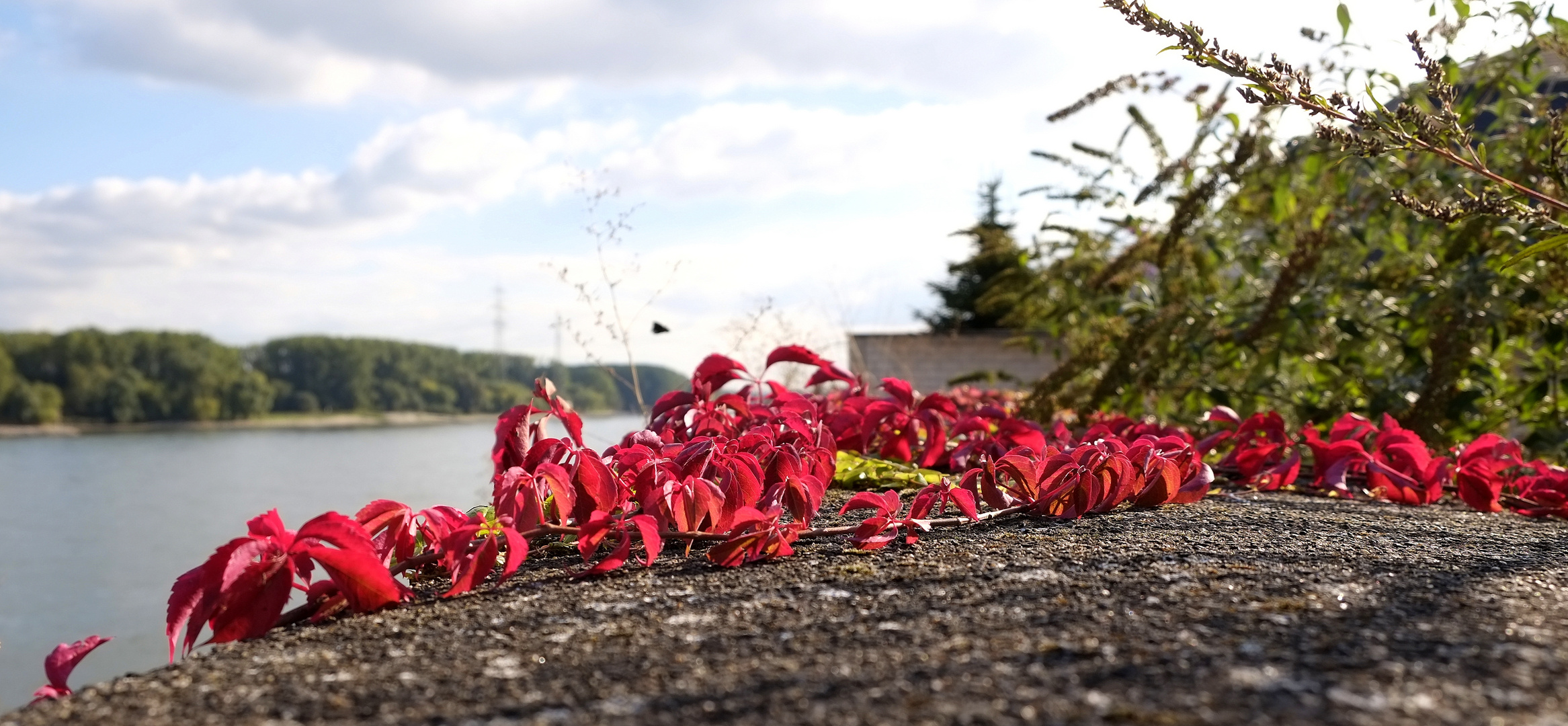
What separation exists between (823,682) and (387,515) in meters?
0.71

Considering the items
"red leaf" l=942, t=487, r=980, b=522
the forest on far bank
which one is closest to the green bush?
the forest on far bank

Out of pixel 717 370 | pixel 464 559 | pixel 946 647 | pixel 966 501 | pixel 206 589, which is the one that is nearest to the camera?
pixel 946 647

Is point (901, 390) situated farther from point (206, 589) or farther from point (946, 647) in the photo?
point (206, 589)

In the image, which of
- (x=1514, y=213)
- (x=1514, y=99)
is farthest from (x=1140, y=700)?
(x=1514, y=99)

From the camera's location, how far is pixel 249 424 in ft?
169

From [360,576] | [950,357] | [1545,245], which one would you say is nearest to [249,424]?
[950,357]

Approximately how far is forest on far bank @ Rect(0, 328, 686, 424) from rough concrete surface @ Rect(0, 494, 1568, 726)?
153ft

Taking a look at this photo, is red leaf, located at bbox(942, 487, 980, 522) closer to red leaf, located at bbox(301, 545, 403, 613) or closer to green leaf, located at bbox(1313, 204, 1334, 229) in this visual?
red leaf, located at bbox(301, 545, 403, 613)

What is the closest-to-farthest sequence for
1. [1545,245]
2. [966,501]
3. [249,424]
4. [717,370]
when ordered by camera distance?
[1545,245], [966,501], [717,370], [249,424]

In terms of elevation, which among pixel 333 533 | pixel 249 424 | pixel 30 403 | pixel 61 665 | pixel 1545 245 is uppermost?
pixel 1545 245

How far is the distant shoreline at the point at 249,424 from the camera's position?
47250 mm

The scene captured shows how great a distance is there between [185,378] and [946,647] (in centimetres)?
5688

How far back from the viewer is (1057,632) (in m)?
0.96

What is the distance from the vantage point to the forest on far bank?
1871 inches
